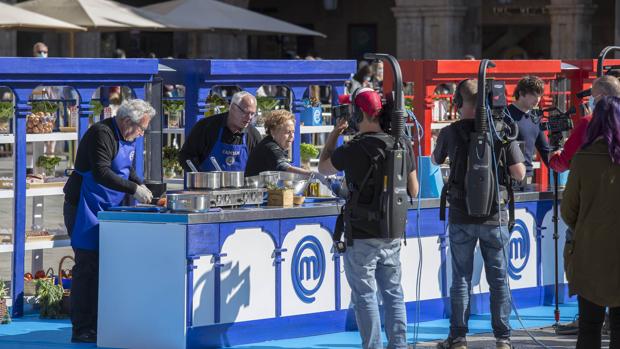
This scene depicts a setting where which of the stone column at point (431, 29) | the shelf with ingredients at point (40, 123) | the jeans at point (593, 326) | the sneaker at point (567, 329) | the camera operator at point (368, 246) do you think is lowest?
the sneaker at point (567, 329)

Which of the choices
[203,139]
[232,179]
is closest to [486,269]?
[232,179]

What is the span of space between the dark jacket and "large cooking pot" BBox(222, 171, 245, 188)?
94.2 inches

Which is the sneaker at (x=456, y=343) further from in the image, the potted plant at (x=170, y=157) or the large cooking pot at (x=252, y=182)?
the potted plant at (x=170, y=157)

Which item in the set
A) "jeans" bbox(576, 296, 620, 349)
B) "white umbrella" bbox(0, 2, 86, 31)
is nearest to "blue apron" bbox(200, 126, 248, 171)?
"jeans" bbox(576, 296, 620, 349)

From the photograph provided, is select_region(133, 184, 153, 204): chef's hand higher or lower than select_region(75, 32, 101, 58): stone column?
lower

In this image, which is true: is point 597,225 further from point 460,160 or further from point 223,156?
point 223,156

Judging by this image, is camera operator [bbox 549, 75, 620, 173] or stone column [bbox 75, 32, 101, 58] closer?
camera operator [bbox 549, 75, 620, 173]

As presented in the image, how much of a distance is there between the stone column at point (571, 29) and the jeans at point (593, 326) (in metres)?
20.1

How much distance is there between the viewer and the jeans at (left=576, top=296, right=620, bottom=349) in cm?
697

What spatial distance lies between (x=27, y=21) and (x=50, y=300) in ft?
30.4

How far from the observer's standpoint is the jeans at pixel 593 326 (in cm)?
697

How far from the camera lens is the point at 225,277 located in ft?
28.1

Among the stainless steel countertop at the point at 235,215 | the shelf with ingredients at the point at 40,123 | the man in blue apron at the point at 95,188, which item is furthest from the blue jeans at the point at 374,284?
the shelf with ingredients at the point at 40,123

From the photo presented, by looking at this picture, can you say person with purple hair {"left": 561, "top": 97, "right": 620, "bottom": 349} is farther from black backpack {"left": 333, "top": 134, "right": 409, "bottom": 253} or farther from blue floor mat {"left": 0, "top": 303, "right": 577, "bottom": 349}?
blue floor mat {"left": 0, "top": 303, "right": 577, "bottom": 349}
